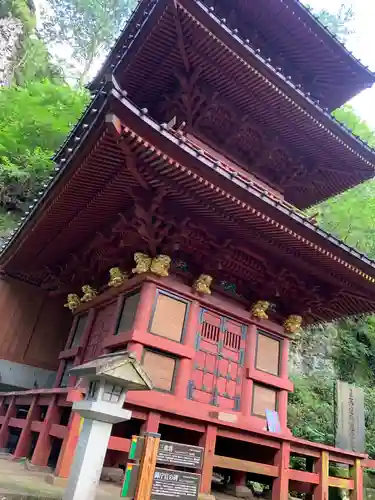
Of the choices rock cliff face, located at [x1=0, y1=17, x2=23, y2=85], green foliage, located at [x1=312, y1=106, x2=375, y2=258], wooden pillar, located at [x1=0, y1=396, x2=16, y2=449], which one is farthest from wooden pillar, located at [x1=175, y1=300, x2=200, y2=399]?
rock cliff face, located at [x1=0, y1=17, x2=23, y2=85]

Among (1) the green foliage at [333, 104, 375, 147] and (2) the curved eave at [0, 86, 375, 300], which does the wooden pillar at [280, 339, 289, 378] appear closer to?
(2) the curved eave at [0, 86, 375, 300]

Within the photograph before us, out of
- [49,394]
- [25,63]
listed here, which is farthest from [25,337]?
[25,63]

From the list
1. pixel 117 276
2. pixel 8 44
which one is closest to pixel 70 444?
pixel 117 276

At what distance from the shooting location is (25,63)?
2270 cm

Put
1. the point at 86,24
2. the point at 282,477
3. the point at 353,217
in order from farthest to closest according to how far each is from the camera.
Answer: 1. the point at 86,24
2. the point at 353,217
3. the point at 282,477

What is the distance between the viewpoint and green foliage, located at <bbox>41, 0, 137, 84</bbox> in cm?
2767

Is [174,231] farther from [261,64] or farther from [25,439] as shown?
[25,439]

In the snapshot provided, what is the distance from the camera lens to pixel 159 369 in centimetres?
618

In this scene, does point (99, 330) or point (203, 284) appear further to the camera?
point (99, 330)

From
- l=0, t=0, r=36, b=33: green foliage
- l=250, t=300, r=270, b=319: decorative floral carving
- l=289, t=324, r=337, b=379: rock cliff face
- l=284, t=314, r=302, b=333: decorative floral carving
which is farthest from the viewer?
l=0, t=0, r=36, b=33: green foliage

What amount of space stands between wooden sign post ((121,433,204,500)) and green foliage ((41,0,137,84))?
28404 millimetres

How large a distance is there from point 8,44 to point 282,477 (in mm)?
24400

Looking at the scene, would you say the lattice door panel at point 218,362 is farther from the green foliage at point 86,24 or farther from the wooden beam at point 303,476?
the green foliage at point 86,24

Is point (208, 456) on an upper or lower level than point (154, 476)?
upper
